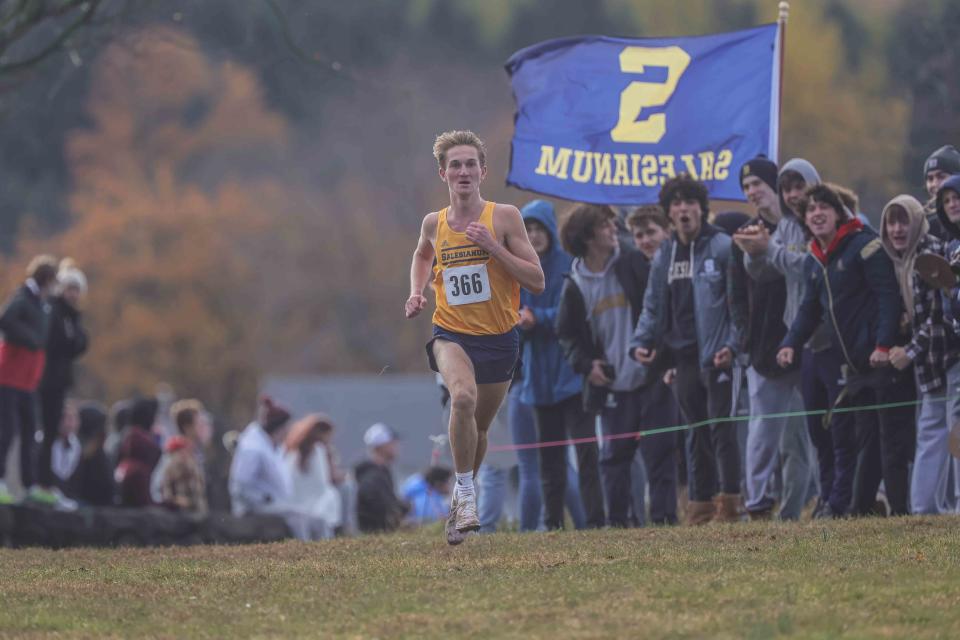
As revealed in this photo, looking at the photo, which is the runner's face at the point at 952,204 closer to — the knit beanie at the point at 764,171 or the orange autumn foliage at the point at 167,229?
the knit beanie at the point at 764,171

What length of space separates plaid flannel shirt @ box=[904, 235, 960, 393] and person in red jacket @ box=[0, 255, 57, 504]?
8.61 m

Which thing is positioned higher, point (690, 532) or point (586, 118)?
point (586, 118)

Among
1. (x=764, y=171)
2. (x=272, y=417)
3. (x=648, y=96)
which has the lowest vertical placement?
(x=272, y=417)

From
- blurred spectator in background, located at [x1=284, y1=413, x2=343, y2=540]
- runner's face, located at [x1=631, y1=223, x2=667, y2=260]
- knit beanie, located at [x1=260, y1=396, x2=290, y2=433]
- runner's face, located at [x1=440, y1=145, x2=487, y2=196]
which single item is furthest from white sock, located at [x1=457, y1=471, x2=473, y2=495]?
knit beanie, located at [x1=260, y1=396, x2=290, y2=433]

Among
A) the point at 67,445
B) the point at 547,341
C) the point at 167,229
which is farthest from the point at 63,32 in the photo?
the point at 167,229

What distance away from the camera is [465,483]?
32.7 ft

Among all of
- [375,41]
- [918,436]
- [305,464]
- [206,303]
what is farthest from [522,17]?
[918,436]

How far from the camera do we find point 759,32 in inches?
564

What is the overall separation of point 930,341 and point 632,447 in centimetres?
240

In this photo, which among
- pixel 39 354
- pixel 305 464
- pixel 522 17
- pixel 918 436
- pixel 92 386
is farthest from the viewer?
pixel 92 386

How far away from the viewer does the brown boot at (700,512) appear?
39.5 ft

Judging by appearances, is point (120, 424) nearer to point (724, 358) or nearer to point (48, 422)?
point (48, 422)

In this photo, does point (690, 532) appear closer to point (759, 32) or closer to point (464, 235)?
point (464, 235)

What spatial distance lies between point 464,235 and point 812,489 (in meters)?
4.83
